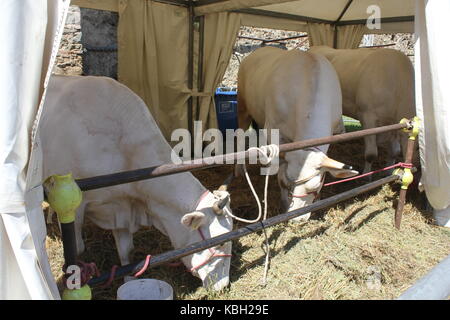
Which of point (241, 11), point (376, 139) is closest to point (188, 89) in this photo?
point (241, 11)

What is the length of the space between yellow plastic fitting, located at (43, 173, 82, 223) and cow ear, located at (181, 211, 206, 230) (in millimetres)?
780

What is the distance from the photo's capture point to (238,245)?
330 cm

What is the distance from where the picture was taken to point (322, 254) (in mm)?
3197

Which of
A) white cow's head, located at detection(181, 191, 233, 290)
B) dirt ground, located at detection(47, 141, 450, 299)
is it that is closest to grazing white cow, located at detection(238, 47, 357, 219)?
dirt ground, located at detection(47, 141, 450, 299)

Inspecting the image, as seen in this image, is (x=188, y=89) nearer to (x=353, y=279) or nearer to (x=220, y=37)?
(x=220, y=37)

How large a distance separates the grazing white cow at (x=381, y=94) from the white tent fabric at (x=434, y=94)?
5.64 ft

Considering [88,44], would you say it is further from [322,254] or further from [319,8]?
[322,254]

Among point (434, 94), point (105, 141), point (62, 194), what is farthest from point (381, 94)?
point (62, 194)

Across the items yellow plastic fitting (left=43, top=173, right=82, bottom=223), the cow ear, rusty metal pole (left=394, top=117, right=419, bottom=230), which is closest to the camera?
yellow plastic fitting (left=43, top=173, right=82, bottom=223)

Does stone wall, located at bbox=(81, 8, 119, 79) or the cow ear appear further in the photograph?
stone wall, located at bbox=(81, 8, 119, 79)

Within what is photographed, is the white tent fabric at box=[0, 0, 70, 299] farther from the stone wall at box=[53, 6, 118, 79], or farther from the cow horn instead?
the stone wall at box=[53, 6, 118, 79]

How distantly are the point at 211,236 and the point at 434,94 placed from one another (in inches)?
91.4

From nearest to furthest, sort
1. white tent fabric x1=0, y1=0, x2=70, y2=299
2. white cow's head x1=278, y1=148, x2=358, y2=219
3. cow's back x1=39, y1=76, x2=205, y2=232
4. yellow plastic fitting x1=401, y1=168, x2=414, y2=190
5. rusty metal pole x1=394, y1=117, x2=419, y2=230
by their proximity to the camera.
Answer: white tent fabric x1=0, y1=0, x2=70, y2=299 → cow's back x1=39, y1=76, x2=205, y2=232 → white cow's head x1=278, y1=148, x2=358, y2=219 → rusty metal pole x1=394, y1=117, x2=419, y2=230 → yellow plastic fitting x1=401, y1=168, x2=414, y2=190

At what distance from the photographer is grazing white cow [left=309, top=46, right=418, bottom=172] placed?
534 cm
